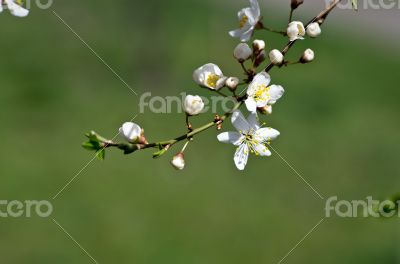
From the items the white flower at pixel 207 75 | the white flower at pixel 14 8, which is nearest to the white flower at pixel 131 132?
the white flower at pixel 207 75

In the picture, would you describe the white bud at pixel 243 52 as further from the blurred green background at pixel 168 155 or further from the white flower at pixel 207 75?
the blurred green background at pixel 168 155

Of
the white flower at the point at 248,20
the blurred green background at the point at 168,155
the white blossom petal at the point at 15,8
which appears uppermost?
the white blossom petal at the point at 15,8

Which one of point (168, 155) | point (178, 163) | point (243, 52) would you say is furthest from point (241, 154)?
point (168, 155)

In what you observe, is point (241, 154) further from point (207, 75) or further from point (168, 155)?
point (168, 155)

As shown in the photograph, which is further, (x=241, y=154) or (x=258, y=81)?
(x=241, y=154)

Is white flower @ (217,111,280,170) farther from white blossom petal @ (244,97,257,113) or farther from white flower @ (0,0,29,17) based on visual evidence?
white flower @ (0,0,29,17)

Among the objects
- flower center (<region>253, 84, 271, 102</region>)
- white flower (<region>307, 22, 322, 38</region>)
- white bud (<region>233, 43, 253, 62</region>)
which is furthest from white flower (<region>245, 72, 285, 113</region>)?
white flower (<region>307, 22, 322, 38</region>)
